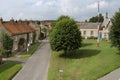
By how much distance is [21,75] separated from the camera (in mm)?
36594

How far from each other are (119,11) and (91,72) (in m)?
15.9

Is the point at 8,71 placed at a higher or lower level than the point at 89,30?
lower

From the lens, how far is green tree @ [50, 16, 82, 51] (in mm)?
48750

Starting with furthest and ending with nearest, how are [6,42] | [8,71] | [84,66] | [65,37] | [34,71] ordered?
[6,42], [65,37], [84,66], [34,71], [8,71]

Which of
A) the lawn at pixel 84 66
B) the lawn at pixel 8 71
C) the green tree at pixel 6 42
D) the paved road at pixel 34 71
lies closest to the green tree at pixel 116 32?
the lawn at pixel 84 66

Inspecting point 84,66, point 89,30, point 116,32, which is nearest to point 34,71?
point 84,66

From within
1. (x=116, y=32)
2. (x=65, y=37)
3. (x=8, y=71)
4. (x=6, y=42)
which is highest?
(x=116, y=32)

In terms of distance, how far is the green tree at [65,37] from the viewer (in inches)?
1919

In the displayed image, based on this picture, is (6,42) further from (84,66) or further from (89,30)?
(89,30)

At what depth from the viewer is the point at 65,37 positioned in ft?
160

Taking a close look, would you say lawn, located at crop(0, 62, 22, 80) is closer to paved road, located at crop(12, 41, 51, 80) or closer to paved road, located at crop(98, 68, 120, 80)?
paved road, located at crop(12, 41, 51, 80)

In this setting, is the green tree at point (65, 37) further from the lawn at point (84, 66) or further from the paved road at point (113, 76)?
the paved road at point (113, 76)

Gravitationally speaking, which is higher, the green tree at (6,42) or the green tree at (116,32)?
the green tree at (116,32)

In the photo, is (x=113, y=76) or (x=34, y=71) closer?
(x=113, y=76)
